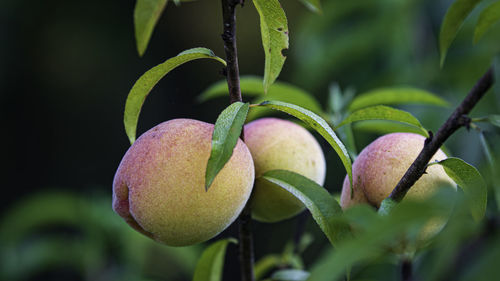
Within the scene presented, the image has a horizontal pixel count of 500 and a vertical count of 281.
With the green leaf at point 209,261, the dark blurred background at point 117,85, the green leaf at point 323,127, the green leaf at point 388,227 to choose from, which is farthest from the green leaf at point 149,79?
the dark blurred background at point 117,85

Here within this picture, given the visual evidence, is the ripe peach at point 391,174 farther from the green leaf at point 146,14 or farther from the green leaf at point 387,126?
the green leaf at point 146,14

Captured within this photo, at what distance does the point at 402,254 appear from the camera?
58 cm

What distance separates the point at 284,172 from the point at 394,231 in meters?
0.34

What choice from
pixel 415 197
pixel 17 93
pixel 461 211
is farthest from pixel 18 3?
pixel 461 211

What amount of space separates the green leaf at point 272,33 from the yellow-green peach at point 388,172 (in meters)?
0.18

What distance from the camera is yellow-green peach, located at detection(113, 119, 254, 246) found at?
60 centimetres

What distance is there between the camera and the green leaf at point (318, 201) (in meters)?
0.59

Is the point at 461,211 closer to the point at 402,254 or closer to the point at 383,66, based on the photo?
the point at 402,254

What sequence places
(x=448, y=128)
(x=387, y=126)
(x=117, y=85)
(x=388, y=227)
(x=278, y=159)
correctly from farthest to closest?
(x=117, y=85), (x=387, y=126), (x=278, y=159), (x=448, y=128), (x=388, y=227)

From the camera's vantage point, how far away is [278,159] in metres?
0.78

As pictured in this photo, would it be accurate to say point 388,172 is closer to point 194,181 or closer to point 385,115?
point 385,115

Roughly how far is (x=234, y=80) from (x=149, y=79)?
0.39ft

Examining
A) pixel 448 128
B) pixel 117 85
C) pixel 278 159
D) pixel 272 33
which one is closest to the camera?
pixel 448 128

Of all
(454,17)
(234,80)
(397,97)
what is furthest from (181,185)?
(397,97)
